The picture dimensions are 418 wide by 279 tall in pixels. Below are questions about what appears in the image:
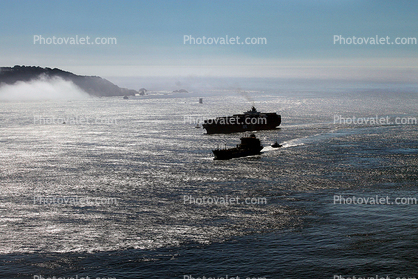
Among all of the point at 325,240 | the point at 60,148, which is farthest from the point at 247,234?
the point at 60,148

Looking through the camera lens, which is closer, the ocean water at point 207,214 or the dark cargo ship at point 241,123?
the ocean water at point 207,214

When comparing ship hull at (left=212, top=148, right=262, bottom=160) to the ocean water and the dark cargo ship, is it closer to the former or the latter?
the ocean water

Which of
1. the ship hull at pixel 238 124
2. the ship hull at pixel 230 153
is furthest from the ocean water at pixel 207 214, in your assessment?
the ship hull at pixel 238 124

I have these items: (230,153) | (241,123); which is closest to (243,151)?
(230,153)

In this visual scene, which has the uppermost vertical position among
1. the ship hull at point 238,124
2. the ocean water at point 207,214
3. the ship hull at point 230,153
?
the ship hull at point 238,124

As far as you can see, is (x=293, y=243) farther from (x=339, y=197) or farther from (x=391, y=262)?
(x=339, y=197)

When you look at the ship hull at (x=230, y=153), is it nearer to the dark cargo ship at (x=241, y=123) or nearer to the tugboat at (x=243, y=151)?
the tugboat at (x=243, y=151)

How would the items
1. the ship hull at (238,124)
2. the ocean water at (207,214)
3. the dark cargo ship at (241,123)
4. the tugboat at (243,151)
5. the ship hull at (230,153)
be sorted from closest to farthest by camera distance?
the ocean water at (207,214)
the ship hull at (230,153)
the tugboat at (243,151)
the ship hull at (238,124)
the dark cargo ship at (241,123)

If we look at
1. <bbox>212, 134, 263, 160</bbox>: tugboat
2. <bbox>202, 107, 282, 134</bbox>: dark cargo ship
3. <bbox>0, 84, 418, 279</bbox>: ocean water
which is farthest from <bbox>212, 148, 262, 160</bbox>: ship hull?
<bbox>202, 107, 282, 134</bbox>: dark cargo ship
